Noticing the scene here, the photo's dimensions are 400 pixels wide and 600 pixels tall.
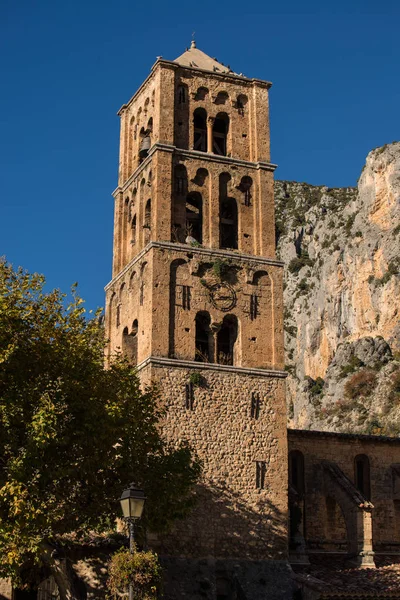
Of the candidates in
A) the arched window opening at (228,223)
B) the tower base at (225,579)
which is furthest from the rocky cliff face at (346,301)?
the tower base at (225,579)

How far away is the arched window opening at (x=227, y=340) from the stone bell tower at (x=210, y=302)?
0.05 meters

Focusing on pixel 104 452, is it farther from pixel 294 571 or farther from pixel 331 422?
pixel 331 422

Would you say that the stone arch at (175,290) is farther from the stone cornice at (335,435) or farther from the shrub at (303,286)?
the shrub at (303,286)

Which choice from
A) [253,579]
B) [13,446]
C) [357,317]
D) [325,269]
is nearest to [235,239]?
[253,579]

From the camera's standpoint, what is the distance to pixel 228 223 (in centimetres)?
3800

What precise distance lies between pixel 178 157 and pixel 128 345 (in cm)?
763

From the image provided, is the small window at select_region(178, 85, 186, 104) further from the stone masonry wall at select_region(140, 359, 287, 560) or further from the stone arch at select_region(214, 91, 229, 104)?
the stone masonry wall at select_region(140, 359, 287, 560)

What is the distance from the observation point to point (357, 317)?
10481cm

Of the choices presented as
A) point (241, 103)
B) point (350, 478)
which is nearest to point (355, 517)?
point (350, 478)

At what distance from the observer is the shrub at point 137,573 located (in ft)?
69.1

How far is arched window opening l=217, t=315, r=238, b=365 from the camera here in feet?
115

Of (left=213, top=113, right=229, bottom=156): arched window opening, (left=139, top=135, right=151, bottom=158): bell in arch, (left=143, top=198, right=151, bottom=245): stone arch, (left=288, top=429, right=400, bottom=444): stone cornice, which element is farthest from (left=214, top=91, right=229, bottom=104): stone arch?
(left=288, top=429, right=400, bottom=444): stone cornice

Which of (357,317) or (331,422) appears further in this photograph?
(357,317)

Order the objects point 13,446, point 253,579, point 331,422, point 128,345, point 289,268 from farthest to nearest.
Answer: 1. point 289,268
2. point 331,422
3. point 128,345
4. point 253,579
5. point 13,446
